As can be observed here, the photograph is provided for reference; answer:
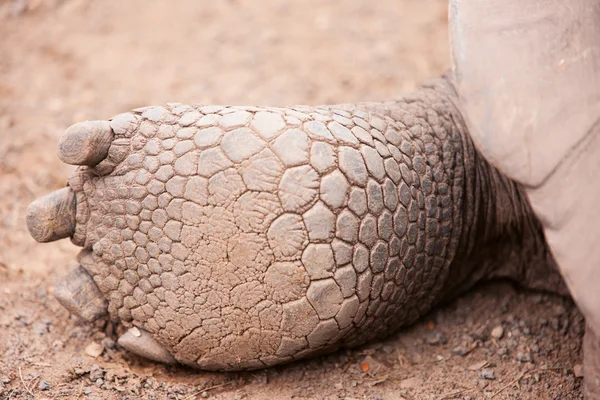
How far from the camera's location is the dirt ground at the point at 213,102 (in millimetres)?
2039

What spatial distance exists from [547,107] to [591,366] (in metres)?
0.74

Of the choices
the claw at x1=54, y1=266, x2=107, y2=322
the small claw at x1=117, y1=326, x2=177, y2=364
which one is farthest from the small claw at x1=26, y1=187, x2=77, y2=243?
the small claw at x1=117, y1=326, x2=177, y2=364

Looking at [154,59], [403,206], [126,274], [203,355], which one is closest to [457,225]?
[403,206]

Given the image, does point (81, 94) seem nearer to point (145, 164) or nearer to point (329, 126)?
point (145, 164)

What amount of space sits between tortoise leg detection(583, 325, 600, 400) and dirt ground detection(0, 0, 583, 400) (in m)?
0.20

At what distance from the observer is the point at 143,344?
6.57ft

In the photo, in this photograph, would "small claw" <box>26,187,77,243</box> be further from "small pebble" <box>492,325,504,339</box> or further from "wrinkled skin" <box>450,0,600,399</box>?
"small pebble" <box>492,325,504,339</box>

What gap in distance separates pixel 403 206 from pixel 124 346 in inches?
36.7

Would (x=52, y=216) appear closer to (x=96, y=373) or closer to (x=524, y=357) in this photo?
(x=96, y=373)

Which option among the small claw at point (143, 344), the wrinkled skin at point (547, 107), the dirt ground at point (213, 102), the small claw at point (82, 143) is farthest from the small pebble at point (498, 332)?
the small claw at point (82, 143)

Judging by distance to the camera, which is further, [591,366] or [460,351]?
[460,351]

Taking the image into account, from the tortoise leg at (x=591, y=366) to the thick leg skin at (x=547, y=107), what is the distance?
0.30 meters

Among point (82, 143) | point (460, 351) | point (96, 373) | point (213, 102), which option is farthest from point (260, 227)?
point (213, 102)

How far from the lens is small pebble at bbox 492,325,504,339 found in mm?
2240
